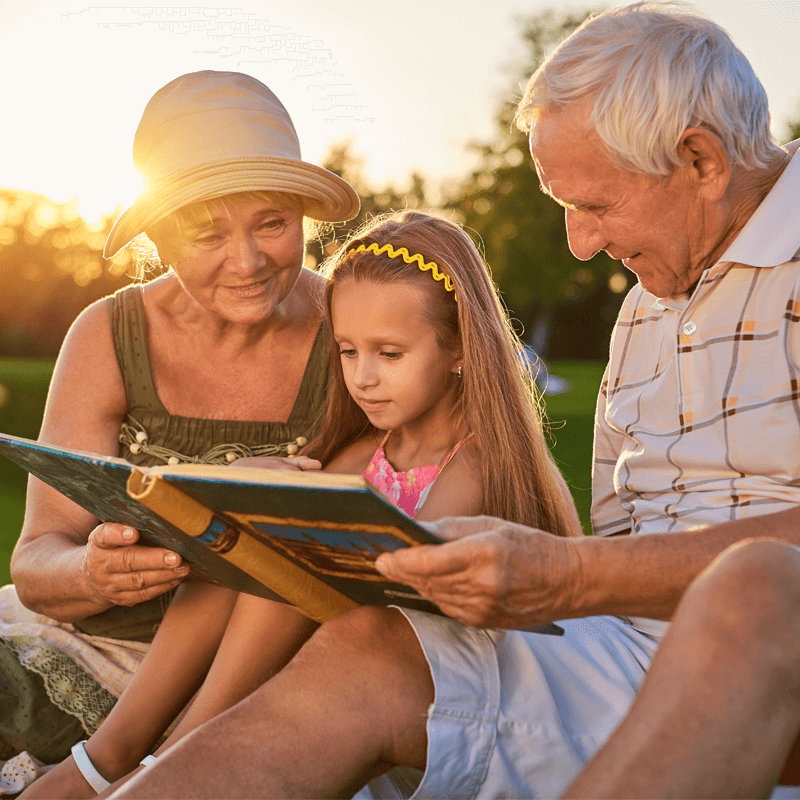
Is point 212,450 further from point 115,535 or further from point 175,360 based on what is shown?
point 115,535

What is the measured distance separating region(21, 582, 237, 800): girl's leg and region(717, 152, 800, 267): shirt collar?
1571mm

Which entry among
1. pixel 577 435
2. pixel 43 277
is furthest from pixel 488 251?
pixel 577 435

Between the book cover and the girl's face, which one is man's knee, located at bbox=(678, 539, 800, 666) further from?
the girl's face

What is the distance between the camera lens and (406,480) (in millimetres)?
2863

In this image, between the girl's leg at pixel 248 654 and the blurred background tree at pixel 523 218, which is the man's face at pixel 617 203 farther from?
the blurred background tree at pixel 523 218

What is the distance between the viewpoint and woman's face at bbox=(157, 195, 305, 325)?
111 inches

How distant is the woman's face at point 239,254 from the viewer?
2812 mm

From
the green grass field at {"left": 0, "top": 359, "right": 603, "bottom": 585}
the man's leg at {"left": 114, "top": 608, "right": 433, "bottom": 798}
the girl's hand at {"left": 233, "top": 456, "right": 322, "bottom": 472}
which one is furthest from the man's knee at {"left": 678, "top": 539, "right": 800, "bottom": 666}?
the green grass field at {"left": 0, "top": 359, "right": 603, "bottom": 585}

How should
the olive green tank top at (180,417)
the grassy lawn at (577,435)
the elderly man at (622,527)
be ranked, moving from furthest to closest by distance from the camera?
the grassy lawn at (577,435), the olive green tank top at (180,417), the elderly man at (622,527)

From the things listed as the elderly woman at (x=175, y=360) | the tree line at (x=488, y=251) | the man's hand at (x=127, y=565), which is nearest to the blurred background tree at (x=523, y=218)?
the tree line at (x=488, y=251)

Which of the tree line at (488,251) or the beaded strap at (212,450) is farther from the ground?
the tree line at (488,251)

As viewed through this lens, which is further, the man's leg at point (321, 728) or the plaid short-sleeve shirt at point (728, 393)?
the plaid short-sleeve shirt at point (728, 393)

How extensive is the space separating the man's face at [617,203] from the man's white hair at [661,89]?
4 centimetres

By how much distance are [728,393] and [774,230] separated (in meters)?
0.39
